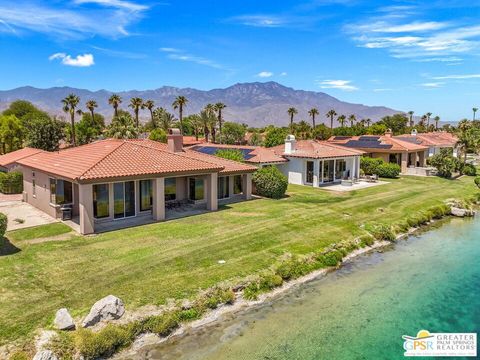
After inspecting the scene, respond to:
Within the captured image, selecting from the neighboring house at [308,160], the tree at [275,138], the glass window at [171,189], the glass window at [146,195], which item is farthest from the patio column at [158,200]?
the tree at [275,138]

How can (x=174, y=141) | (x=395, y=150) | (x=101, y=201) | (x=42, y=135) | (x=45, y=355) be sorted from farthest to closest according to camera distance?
(x=395, y=150), (x=42, y=135), (x=174, y=141), (x=101, y=201), (x=45, y=355)

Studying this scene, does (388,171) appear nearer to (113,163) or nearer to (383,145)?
(383,145)

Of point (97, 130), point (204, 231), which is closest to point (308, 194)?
point (204, 231)

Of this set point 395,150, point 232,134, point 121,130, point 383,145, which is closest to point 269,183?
point 395,150

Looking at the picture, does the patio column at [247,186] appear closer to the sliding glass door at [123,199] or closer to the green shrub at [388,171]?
the sliding glass door at [123,199]

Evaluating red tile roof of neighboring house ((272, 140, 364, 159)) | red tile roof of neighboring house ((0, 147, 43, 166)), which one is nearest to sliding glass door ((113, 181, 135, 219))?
red tile roof of neighboring house ((0, 147, 43, 166))

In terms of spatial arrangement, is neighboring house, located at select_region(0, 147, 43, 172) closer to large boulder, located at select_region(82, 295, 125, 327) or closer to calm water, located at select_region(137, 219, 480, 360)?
Result: large boulder, located at select_region(82, 295, 125, 327)

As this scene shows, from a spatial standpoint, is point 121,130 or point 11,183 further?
point 121,130
